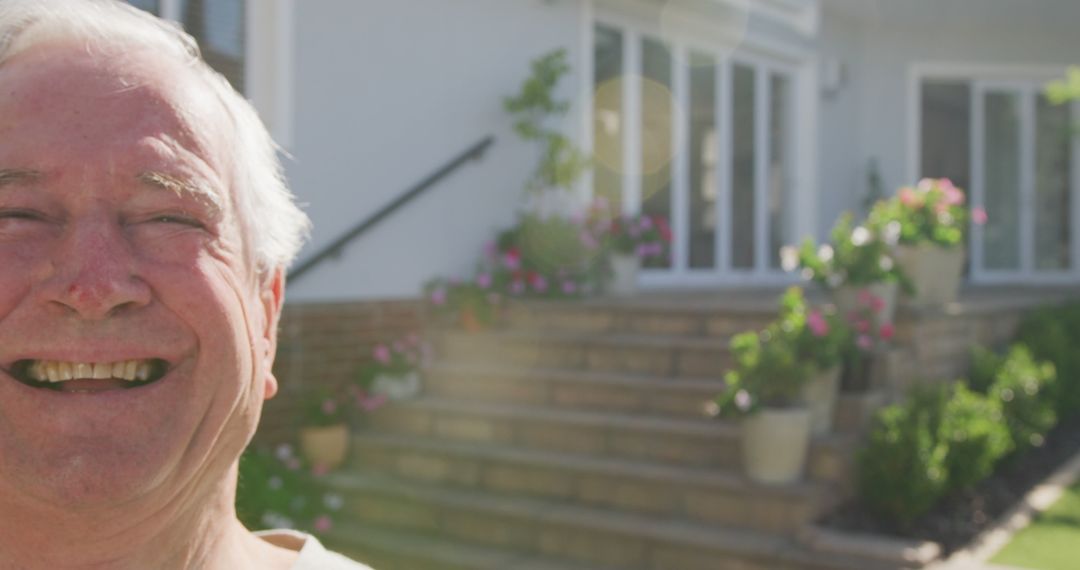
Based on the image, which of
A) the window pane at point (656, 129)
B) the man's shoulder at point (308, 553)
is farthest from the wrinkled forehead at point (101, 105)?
the window pane at point (656, 129)

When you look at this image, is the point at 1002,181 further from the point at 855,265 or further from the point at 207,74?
the point at 207,74

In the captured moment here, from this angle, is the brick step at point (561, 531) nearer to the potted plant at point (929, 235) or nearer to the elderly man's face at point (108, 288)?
the potted plant at point (929, 235)

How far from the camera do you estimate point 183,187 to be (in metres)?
0.94

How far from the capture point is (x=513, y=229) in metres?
6.71

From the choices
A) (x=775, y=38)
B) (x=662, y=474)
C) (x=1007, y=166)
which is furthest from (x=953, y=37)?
(x=662, y=474)

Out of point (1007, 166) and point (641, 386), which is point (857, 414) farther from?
point (1007, 166)

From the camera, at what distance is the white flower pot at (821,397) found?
188 inches

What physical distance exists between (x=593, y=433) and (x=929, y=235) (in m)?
2.31

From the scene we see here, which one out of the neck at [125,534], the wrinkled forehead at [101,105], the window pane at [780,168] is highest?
the window pane at [780,168]

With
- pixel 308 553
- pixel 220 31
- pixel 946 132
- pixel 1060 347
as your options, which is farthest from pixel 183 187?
pixel 946 132

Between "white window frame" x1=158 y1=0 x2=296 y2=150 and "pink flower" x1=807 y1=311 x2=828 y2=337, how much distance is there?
111 inches

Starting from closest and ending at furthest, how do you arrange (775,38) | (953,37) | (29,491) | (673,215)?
(29,491), (673,215), (775,38), (953,37)

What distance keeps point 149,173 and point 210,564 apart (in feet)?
1.37

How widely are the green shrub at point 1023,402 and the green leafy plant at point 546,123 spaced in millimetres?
2918
